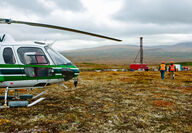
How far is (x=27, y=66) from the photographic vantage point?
7.49 metres

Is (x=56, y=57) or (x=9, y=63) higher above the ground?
(x=56, y=57)

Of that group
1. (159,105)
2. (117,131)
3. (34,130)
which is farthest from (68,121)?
(159,105)

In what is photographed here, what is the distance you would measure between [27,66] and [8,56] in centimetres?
95

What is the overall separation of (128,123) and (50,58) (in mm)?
4501

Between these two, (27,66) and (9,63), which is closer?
(9,63)

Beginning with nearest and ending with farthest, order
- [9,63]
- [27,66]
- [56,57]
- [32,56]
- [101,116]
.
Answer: [101,116]
[9,63]
[27,66]
[32,56]
[56,57]

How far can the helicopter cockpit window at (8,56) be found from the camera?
291 inches

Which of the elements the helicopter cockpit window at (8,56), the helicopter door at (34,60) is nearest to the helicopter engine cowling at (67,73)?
the helicopter door at (34,60)

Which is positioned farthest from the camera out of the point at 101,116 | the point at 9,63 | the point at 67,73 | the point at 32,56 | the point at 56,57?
the point at 56,57

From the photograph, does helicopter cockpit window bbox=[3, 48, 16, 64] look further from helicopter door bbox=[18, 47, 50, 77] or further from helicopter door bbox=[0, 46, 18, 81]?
helicopter door bbox=[18, 47, 50, 77]

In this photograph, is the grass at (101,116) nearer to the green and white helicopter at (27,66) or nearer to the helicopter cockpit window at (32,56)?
the green and white helicopter at (27,66)

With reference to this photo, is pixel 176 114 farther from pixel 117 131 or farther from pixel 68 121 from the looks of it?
pixel 68 121

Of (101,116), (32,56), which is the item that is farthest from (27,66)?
(101,116)

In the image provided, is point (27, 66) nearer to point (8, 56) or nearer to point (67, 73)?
point (8, 56)
